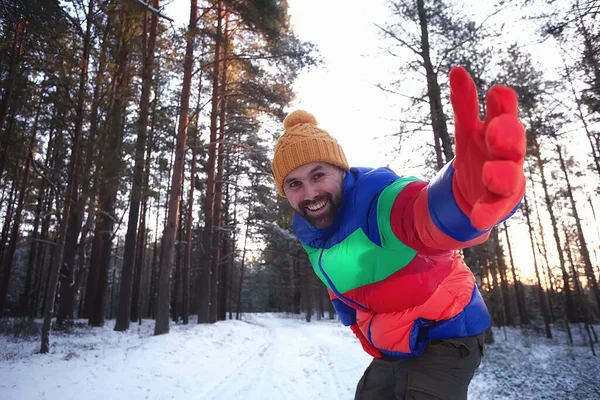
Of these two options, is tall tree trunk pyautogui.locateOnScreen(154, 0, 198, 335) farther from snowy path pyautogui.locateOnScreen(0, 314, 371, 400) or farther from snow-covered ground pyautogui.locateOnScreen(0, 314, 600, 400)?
snowy path pyautogui.locateOnScreen(0, 314, 371, 400)

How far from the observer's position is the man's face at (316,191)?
178cm

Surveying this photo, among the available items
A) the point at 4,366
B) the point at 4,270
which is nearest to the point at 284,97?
the point at 4,366

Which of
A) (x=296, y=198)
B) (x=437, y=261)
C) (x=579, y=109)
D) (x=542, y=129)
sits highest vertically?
(x=579, y=109)

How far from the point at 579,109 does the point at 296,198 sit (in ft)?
53.5

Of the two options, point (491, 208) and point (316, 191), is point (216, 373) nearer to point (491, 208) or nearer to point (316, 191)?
point (316, 191)

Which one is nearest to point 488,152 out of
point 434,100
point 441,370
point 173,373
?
point 441,370

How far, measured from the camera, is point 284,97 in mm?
12094

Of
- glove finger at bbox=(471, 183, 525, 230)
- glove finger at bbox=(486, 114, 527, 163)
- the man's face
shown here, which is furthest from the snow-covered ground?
glove finger at bbox=(486, 114, 527, 163)

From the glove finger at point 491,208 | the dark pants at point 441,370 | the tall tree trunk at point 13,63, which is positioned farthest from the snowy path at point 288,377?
the tall tree trunk at point 13,63

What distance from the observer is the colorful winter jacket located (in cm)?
126

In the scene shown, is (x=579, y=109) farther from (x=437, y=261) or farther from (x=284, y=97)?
(x=437, y=261)

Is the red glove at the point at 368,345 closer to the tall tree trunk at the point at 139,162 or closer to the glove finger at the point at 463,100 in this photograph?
the glove finger at the point at 463,100

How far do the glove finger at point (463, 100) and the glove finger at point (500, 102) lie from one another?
43mm

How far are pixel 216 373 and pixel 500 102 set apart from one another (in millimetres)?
6735
